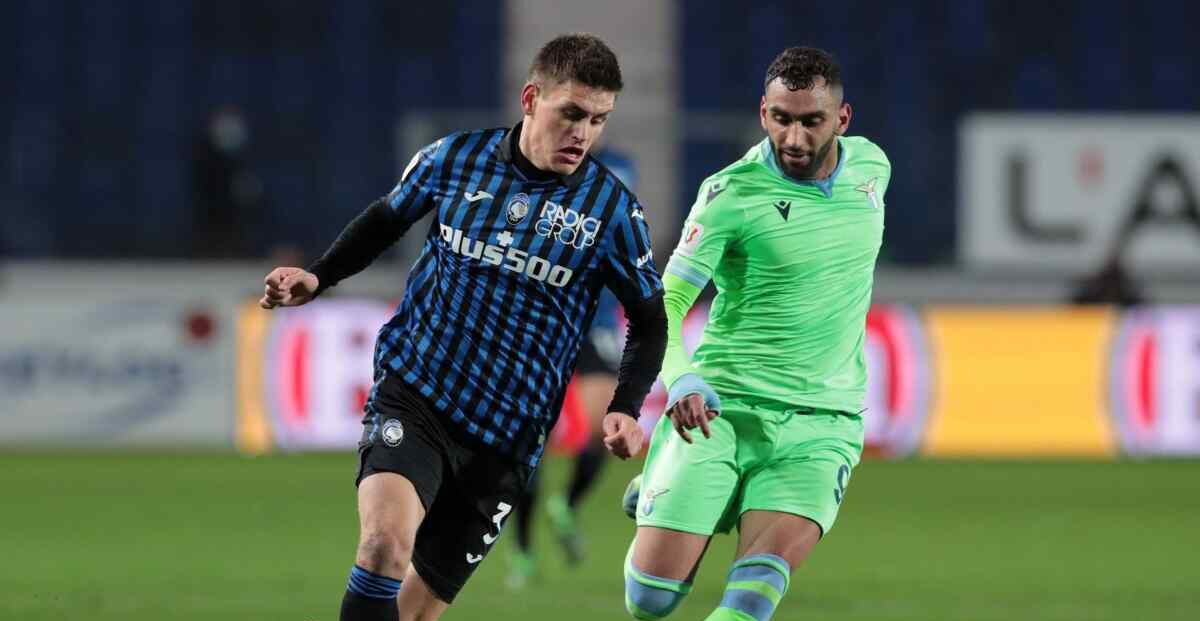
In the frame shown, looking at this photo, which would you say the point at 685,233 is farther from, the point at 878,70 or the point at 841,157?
the point at 878,70

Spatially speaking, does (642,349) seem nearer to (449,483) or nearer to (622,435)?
(622,435)

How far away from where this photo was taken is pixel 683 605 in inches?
298

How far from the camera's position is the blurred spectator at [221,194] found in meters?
16.6

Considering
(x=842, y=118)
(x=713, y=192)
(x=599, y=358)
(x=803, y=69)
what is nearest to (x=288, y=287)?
(x=713, y=192)

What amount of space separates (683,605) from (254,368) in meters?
6.70

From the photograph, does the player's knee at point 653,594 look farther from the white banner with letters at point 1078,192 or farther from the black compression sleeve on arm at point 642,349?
the white banner with letters at point 1078,192

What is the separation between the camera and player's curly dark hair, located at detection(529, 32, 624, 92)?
187 inches

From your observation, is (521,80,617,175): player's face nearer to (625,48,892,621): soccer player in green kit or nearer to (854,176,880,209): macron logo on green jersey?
(625,48,892,621): soccer player in green kit

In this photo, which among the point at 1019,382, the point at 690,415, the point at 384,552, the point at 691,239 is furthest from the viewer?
the point at 1019,382

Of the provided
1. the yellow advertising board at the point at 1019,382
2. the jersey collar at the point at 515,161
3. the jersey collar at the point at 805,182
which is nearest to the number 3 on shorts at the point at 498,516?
the jersey collar at the point at 515,161

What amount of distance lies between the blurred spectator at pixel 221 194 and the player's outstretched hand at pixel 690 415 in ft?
39.7

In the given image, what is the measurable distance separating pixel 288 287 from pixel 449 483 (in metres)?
0.63

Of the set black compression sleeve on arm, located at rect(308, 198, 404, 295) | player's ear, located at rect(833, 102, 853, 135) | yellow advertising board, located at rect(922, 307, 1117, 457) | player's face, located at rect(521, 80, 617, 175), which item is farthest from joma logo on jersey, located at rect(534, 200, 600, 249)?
yellow advertising board, located at rect(922, 307, 1117, 457)

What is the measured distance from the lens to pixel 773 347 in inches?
208
